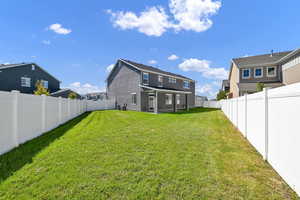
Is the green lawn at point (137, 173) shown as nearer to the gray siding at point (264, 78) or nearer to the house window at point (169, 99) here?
the house window at point (169, 99)

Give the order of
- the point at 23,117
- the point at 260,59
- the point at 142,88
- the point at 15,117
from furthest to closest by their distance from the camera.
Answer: the point at 260,59 < the point at 142,88 < the point at 23,117 < the point at 15,117

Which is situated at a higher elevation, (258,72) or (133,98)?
(258,72)

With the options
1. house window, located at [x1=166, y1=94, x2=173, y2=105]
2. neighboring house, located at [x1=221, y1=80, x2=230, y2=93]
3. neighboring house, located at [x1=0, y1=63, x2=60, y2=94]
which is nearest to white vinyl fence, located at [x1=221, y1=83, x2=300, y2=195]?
house window, located at [x1=166, y1=94, x2=173, y2=105]

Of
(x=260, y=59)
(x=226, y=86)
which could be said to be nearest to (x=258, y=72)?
(x=260, y=59)

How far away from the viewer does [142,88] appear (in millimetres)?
18469

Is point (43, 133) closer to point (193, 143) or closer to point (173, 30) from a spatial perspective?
point (193, 143)

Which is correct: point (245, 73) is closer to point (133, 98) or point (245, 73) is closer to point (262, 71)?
point (262, 71)

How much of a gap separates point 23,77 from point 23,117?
23036 mm

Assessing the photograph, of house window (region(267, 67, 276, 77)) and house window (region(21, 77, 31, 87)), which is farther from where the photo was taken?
house window (region(21, 77, 31, 87))

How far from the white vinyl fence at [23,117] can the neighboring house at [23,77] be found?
1934cm

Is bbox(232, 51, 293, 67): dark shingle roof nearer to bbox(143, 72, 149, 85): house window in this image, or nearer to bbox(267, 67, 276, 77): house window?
bbox(267, 67, 276, 77): house window

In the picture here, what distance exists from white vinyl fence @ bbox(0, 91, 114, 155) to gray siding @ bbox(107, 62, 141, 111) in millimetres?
11983

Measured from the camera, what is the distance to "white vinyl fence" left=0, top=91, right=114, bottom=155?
4.06 m

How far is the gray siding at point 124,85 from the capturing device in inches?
757
